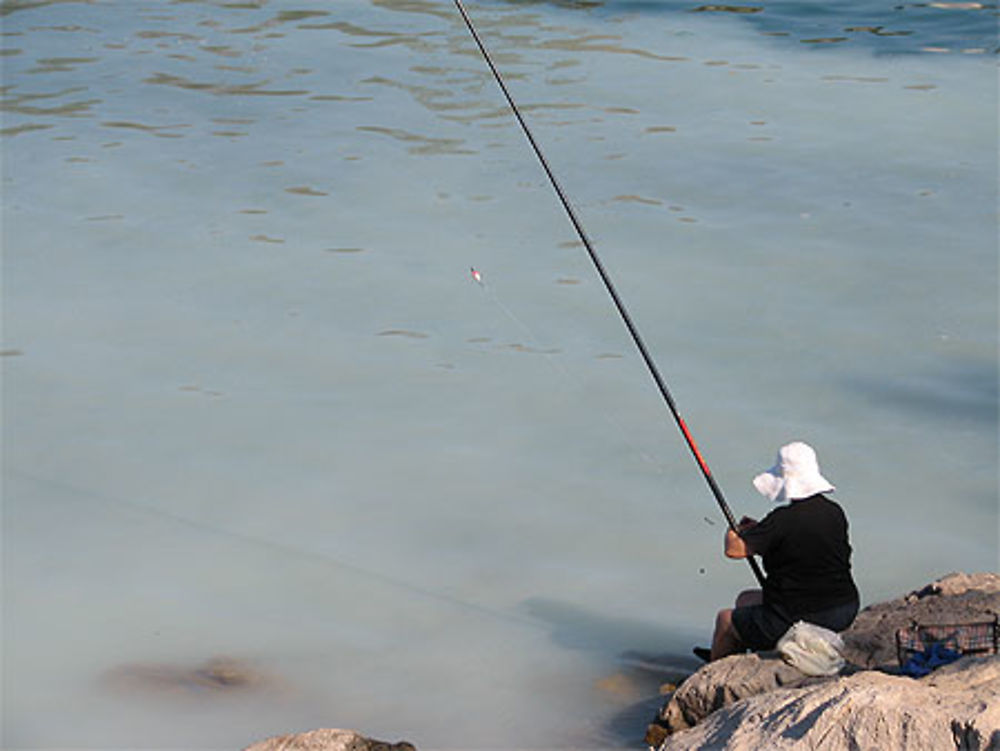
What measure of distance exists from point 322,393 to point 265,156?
168 inches

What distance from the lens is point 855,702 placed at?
342 cm

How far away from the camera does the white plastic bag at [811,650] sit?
4.22m

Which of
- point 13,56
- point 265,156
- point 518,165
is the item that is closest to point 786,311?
point 518,165

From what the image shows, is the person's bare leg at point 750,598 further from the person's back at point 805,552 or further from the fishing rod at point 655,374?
the person's back at point 805,552

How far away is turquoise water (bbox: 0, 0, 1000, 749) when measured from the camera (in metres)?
5.34

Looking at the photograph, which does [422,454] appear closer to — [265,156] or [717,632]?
[717,632]

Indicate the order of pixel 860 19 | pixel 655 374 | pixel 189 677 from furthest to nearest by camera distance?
pixel 860 19, pixel 189 677, pixel 655 374

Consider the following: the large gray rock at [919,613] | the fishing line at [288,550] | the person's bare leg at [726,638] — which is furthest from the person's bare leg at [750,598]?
the fishing line at [288,550]

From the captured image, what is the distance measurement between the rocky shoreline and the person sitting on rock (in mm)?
125

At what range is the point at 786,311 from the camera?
8.20 m

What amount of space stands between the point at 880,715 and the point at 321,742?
1.56 meters

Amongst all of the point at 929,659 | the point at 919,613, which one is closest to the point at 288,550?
the point at 919,613

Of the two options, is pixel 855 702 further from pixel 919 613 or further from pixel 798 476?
pixel 919 613

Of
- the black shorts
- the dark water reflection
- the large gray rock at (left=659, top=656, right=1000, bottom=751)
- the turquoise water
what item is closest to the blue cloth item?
the large gray rock at (left=659, top=656, right=1000, bottom=751)
